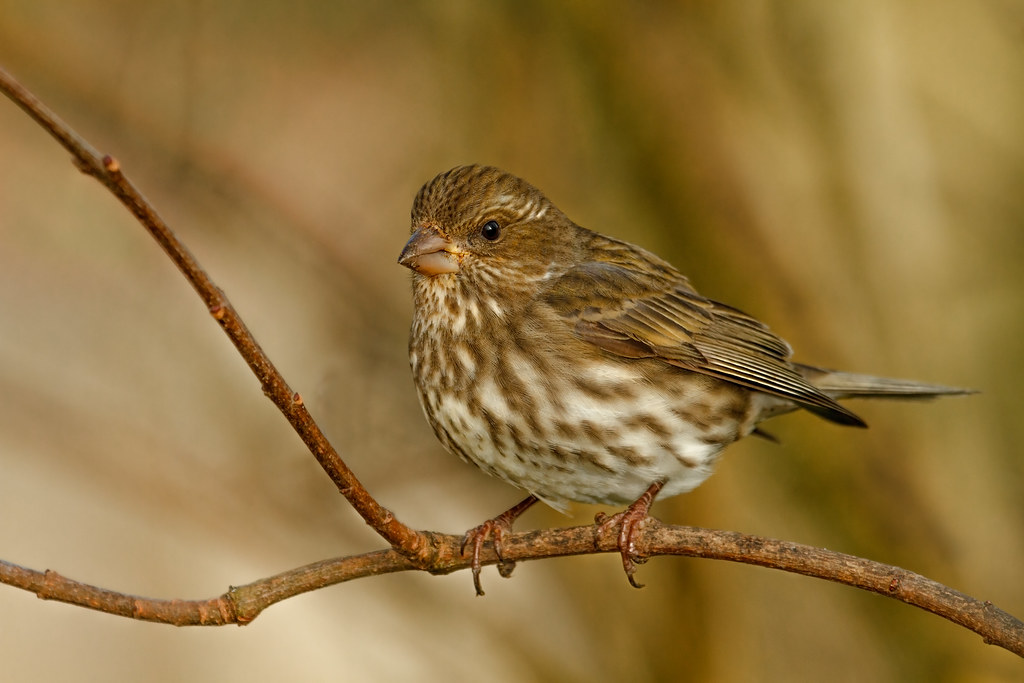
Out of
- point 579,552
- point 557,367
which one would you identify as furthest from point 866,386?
point 579,552

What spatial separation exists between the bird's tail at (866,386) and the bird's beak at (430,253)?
2.15 m

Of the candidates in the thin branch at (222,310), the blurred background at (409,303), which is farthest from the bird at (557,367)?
the blurred background at (409,303)

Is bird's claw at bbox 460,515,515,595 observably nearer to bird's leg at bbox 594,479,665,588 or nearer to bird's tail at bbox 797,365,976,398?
bird's leg at bbox 594,479,665,588

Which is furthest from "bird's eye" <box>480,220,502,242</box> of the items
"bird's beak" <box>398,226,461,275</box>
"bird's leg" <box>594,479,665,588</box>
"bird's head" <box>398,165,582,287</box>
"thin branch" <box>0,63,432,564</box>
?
"thin branch" <box>0,63,432,564</box>

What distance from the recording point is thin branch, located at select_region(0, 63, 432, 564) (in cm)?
258

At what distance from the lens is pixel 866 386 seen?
6227 millimetres

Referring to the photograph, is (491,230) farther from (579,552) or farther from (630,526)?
(579,552)

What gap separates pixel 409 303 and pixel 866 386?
9.77 ft

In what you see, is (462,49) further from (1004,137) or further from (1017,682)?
(1017,682)

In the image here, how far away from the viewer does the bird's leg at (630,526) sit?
4.64 meters

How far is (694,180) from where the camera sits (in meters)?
7.10

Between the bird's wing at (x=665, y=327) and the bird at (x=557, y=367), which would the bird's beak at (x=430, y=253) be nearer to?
the bird at (x=557, y=367)

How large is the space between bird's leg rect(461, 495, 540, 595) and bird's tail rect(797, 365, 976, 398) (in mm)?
1761

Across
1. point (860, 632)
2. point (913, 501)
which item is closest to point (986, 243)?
point (913, 501)
